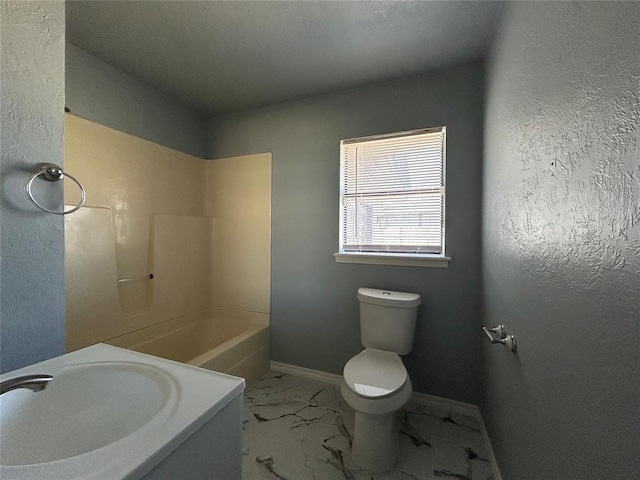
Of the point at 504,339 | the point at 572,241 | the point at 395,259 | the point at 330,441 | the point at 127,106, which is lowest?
the point at 330,441

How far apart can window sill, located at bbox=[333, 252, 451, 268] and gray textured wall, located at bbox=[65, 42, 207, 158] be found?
1.73 meters

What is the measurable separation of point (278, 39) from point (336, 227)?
1.29 metres

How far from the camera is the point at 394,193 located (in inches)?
81.6

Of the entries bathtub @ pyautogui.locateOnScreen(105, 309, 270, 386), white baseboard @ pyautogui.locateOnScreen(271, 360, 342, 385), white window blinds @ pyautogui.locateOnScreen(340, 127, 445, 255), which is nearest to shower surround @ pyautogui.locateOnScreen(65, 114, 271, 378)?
bathtub @ pyautogui.locateOnScreen(105, 309, 270, 386)

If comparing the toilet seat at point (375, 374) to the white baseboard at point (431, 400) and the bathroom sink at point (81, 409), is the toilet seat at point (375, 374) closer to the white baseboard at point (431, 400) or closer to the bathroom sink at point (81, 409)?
the white baseboard at point (431, 400)

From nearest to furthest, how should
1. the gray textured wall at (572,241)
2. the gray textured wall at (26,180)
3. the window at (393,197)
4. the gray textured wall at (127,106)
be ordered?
the gray textured wall at (572,241), the gray textured wall at (26,180), the gray textured wall at (127,106), the window at (393,197)

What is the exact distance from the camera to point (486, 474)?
140cm

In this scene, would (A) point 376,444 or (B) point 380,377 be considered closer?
(A) point 376,444

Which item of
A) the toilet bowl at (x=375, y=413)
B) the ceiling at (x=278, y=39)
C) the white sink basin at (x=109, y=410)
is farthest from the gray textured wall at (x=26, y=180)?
the toilet bowl at (x=375, y=413)

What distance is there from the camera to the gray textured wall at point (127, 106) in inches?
68.4

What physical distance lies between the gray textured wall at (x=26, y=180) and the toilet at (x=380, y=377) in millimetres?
1310

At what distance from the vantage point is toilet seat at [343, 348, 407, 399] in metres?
1.40

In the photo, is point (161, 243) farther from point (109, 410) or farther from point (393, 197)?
Result: point (393, 197)

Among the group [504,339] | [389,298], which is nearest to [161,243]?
[389,298]
